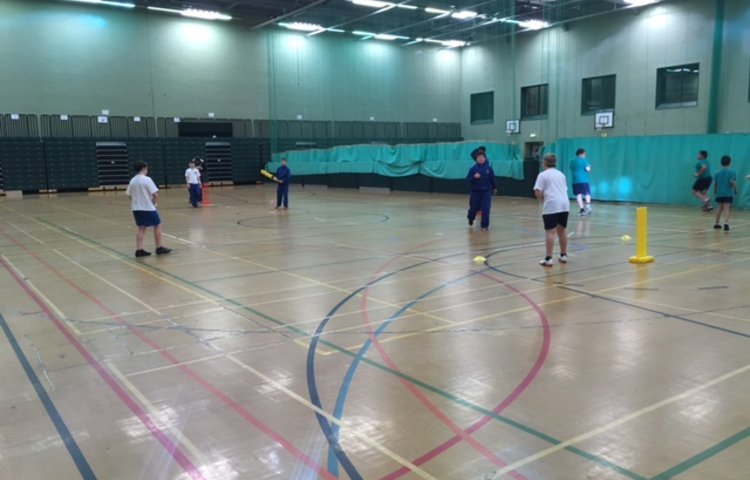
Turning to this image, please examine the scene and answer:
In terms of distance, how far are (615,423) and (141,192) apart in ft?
30.2

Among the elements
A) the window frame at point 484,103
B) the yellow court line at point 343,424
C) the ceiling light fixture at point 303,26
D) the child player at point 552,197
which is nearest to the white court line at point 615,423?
the yellow court line at point 343,424

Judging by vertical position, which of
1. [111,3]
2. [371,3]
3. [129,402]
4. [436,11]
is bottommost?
[129,402]

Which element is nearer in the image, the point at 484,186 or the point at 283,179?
the point at 484,186

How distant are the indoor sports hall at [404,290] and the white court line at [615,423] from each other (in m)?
0.03

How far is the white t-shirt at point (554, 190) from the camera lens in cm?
962

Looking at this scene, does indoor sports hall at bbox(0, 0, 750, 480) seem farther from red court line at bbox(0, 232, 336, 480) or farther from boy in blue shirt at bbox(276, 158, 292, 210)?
boy in blue shirt at bbox(276, 158, 292, 210)

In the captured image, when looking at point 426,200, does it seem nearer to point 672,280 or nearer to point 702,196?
point 702,196

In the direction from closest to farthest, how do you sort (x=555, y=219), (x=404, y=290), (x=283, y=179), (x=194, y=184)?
1. (x=404, y=290)
2. (x=555, y=219)
3. (x=283, y=179)
4. (x=194, y=184)

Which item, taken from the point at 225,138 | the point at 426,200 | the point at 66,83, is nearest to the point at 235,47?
the point at 225,138

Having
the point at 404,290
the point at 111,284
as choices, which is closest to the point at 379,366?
the point at 404,290

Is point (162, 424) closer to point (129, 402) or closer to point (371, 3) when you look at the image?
point (129, 402)

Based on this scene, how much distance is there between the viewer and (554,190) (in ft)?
31.6

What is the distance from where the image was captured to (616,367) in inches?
207

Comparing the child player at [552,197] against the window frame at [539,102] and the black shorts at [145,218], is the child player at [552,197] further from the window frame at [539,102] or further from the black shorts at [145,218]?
the window frame at [539,102]
